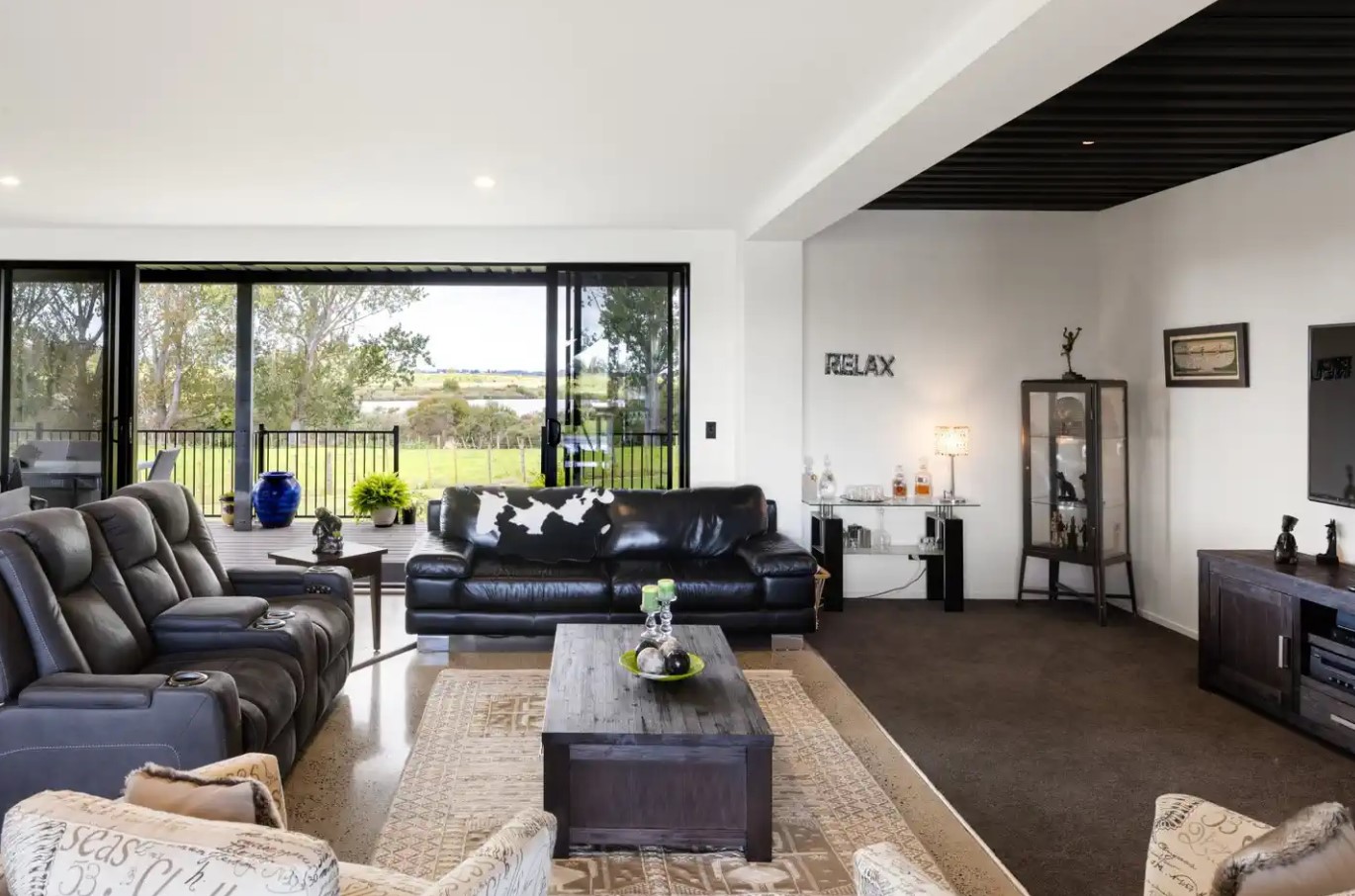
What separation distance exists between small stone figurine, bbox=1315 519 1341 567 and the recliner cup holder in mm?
4586

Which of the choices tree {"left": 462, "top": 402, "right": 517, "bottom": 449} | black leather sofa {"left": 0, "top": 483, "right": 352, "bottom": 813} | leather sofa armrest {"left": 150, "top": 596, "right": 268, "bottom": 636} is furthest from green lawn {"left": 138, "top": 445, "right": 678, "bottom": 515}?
leather sofa armrest {"left": 150, "top": 596, "right": 268, "bottom": 636}

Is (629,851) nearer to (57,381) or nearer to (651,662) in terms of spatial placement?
(651,662)

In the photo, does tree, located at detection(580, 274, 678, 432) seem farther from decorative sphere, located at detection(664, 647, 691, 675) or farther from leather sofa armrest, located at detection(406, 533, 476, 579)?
decorative sphere, located at detection(664, 647, 691, 675)

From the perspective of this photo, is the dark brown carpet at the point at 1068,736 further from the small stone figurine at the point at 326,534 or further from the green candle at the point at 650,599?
the small stone figurine at the point at 326,534

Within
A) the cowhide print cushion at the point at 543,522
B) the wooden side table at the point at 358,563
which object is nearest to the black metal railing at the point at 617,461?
the cowhide print cushion at the point at 543,522

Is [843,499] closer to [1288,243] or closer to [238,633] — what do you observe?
[1288,243]

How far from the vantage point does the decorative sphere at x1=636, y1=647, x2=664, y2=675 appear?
327 cm

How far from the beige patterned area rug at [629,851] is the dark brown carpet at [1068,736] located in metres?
0.36

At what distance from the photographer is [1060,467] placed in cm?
603

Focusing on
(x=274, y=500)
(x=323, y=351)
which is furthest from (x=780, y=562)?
(x=323, y=351)

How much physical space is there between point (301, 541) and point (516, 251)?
11.0 ft

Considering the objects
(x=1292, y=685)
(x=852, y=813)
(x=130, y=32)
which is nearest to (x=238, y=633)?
(x=130, y=32)

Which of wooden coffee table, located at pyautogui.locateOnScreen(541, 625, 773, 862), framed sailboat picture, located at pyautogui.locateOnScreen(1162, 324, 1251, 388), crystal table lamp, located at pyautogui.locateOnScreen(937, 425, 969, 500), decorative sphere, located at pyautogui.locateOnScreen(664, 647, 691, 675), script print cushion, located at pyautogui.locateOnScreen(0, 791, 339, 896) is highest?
framed sailboat picture, located at pyautogui.locateOnScreen(1162, 324, 1251, 388)

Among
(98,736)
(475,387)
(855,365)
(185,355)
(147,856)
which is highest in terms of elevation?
(185,355)
